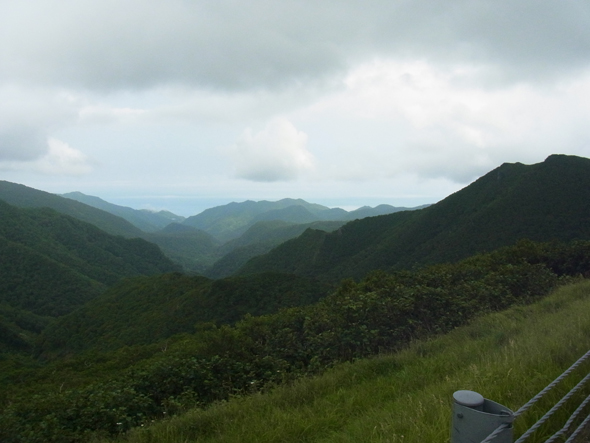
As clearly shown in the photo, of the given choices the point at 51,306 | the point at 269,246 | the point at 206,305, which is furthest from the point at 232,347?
the point at 269,246

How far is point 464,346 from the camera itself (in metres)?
5.11

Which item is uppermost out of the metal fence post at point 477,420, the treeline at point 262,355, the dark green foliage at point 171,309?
the metal fence post at point 477,420

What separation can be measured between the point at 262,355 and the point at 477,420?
5129 millimetres

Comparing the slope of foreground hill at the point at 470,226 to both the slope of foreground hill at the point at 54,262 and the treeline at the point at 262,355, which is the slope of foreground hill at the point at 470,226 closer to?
the slope of foreground hill at the point at 54,262

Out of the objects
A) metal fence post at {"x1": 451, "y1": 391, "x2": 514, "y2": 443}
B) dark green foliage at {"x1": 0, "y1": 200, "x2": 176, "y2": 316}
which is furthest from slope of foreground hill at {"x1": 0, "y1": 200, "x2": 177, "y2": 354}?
metal fence post at {"x1": 451, "y1": 391, "x2": 514, "y2": 443}

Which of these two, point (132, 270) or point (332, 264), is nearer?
point (332, 264)

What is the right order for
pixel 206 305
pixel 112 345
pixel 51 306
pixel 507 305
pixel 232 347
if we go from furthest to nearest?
pixel 51 306
pixel 206 305
pixel 112 345
pixel 507 305
pixel 232 347

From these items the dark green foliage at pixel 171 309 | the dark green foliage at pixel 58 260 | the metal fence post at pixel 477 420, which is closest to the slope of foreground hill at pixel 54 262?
the dark green foliage at pixel 58 260

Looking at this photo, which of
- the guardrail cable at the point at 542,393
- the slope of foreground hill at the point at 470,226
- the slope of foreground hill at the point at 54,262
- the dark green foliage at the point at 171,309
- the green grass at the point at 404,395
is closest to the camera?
the guardrail cable at the point at 542,393

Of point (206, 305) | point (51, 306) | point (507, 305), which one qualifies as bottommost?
point (51, 306)

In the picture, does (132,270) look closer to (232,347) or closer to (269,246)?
(269,246)

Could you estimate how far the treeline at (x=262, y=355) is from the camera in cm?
525

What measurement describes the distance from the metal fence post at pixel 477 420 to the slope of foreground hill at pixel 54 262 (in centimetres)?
8543

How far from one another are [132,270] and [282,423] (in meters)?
156
